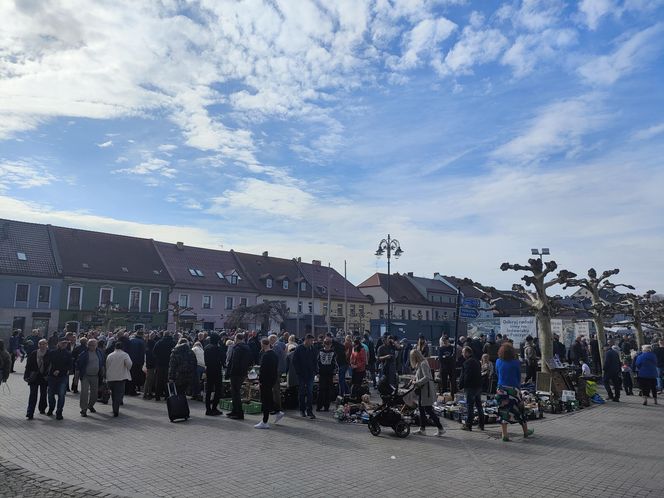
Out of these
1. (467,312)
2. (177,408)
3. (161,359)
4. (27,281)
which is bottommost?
(177,408)

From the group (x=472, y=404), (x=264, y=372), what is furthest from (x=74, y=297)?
(x=472, y=404)

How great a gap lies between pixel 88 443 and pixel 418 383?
19.8ft

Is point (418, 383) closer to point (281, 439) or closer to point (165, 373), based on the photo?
point (281, 439)

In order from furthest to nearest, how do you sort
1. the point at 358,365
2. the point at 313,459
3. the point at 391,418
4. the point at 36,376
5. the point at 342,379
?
the point at 342,379 < the point at 358,365 < the point at 36,376 < the point at 391,418 < the point at 313,459

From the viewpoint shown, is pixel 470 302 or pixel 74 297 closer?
pixel 470 302

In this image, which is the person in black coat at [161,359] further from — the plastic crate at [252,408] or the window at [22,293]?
the window at [22,293]

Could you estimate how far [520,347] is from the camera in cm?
2384

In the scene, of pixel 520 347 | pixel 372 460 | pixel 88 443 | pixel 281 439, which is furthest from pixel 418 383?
pixel 520 347

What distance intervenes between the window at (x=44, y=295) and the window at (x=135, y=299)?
6.99 m

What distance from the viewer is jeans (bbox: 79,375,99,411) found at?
38.5ft

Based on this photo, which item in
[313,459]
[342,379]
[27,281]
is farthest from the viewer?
[27,281]

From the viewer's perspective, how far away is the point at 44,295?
4194 centimetres

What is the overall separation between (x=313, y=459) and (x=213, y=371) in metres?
4.58

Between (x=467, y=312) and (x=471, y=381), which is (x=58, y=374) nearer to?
(x=471, y=381)
